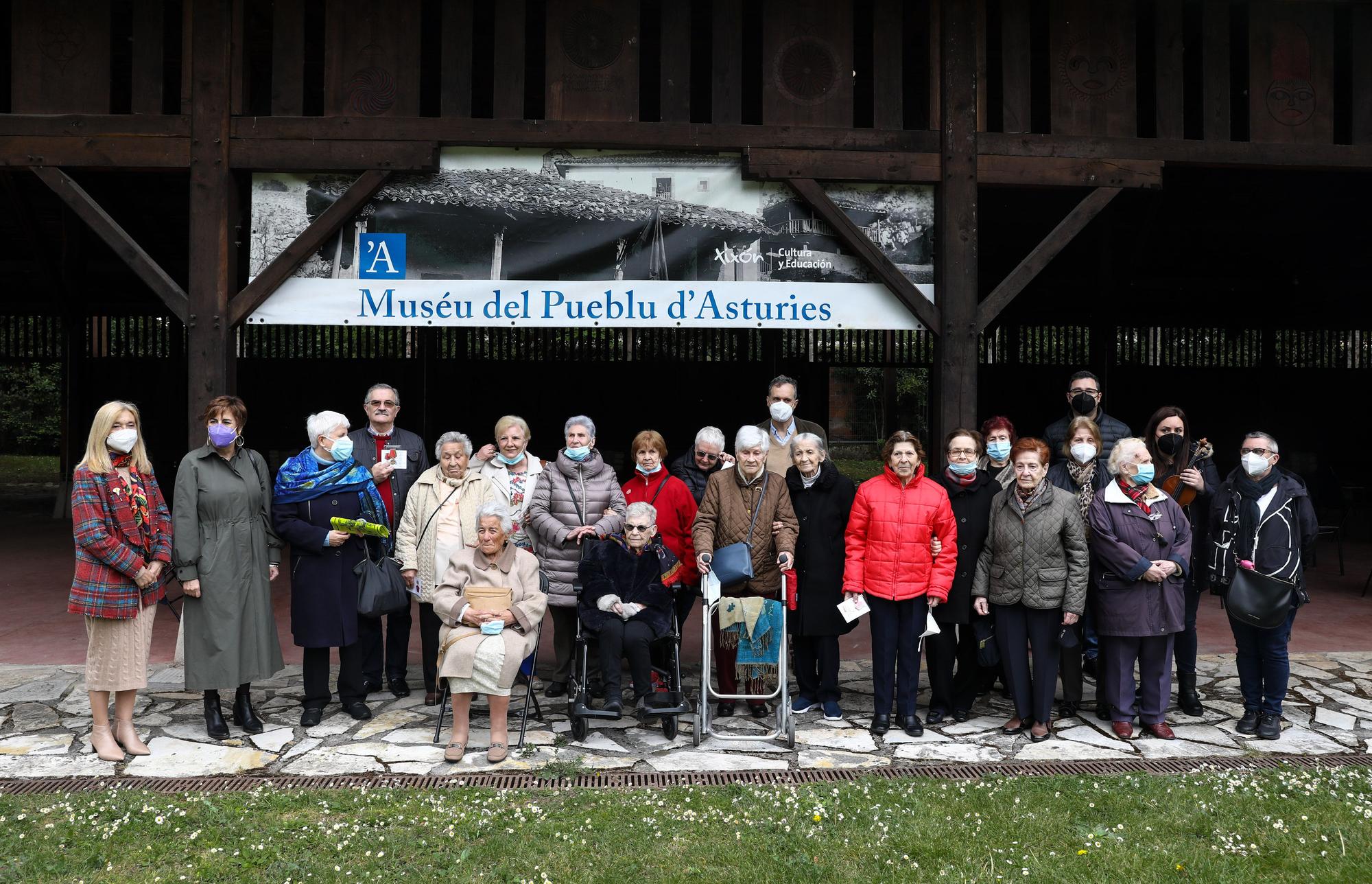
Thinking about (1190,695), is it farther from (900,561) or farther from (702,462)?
(702,462)

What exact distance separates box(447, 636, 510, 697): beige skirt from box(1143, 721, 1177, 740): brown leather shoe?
3.29 meters

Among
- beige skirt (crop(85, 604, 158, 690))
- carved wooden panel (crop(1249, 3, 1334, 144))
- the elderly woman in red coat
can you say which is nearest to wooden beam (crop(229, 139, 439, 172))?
beige skirt (crop(85, 604, 158, 690))

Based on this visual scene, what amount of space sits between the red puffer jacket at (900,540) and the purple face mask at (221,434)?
3.21 meters

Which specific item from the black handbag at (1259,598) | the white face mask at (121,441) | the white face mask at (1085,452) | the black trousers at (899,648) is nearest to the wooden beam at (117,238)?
the white face mask at (121,441)

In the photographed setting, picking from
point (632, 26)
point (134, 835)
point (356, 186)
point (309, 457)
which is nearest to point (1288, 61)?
point (632, 26)

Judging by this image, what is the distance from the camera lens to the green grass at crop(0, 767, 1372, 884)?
3.52 m

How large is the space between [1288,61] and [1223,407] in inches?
341

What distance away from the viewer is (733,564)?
17.2 ft

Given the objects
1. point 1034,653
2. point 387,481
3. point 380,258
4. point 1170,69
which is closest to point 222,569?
point 387,481

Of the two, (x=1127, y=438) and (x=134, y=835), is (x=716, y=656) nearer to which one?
(x=1127, y=438)

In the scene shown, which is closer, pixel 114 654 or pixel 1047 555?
pixel 114 654

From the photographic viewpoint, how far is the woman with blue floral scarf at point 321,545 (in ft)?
17.0

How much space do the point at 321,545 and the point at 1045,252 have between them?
197 inches

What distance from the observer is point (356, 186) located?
21.8 feet
